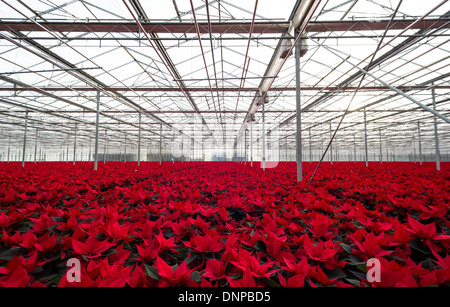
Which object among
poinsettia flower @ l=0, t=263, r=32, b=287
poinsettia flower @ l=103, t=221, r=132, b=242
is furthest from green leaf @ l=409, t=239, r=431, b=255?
poinsettia flower @ l=0, t=263, r=32, b=287

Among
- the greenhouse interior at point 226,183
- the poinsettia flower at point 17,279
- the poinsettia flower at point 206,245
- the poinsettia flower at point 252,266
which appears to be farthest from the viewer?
the poinsettia flower at point 206,245

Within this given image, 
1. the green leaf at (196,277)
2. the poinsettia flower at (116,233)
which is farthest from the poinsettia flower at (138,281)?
the poinsettia flower at (116,233)

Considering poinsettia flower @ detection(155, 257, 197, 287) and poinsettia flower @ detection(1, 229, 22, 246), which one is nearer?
poinsettia flower @ detection(155, 257, 197, 287)

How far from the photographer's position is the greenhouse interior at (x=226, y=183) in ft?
3.12

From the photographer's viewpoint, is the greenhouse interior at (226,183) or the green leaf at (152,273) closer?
the green leaf at (152,273)

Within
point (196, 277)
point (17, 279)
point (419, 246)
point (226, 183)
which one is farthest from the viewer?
point (226, 183)

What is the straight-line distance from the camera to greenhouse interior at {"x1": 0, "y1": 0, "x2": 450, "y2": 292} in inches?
37.5

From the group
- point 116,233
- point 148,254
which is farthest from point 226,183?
point 148,254

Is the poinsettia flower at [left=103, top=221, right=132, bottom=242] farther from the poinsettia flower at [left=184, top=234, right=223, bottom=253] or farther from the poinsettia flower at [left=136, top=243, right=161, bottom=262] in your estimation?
the poinsettia flower at [left=184, top=234, right=223, bottom=253]

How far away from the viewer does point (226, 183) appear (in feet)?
11.9

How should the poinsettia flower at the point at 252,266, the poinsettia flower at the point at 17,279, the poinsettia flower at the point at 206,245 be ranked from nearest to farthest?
the poinsettia flower at the point at 17,279, the poinsettia flower at the point at 252,266, the poinsettia flower at the point at 206,245

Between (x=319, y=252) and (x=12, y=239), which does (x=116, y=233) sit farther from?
(x=319, y=252)

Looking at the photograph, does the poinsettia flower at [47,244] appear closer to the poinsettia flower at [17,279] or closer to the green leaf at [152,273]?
the poinsettia flower at [17,279]

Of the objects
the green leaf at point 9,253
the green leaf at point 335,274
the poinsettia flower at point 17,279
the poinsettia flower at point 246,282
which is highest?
the poinsettia flower at point 17,279
